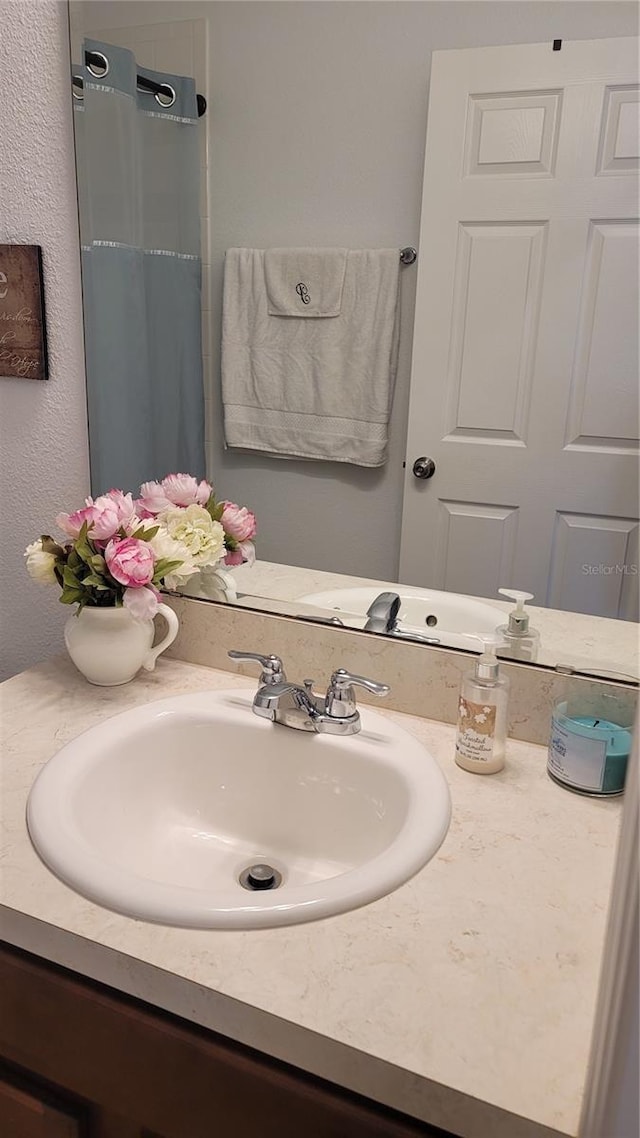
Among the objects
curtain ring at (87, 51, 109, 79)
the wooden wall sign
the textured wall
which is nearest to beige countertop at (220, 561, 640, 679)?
A: the textured wall

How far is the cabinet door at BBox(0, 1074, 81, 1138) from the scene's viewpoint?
30.4 inches

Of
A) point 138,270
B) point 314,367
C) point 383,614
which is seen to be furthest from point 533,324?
point 138,270

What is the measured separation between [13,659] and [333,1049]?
3.72 feet

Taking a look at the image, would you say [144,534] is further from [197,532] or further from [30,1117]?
[30,1117]

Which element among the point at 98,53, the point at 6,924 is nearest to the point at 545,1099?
the point at 6,924

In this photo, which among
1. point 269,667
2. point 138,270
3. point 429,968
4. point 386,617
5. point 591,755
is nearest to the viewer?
point 429,968

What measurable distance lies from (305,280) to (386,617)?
1.57 ft

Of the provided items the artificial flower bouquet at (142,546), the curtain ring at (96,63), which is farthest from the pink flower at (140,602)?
the curtain ring at (96,63)

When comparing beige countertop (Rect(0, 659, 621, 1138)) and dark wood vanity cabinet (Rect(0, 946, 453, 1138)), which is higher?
beige countertop (Rect(0, 659, 621, 1138))

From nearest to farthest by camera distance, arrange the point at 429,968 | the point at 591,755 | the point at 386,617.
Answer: the point at 429,968 → the point at 591,755 → the point at 386,617

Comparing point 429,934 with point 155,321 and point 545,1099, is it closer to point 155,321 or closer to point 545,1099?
point 545,1099

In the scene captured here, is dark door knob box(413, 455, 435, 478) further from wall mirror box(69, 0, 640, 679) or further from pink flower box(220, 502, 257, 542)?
pink flower box(220, 502, 257, 542)

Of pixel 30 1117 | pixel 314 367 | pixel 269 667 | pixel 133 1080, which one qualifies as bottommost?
pixel 30 1117

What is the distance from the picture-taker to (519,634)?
106cm
